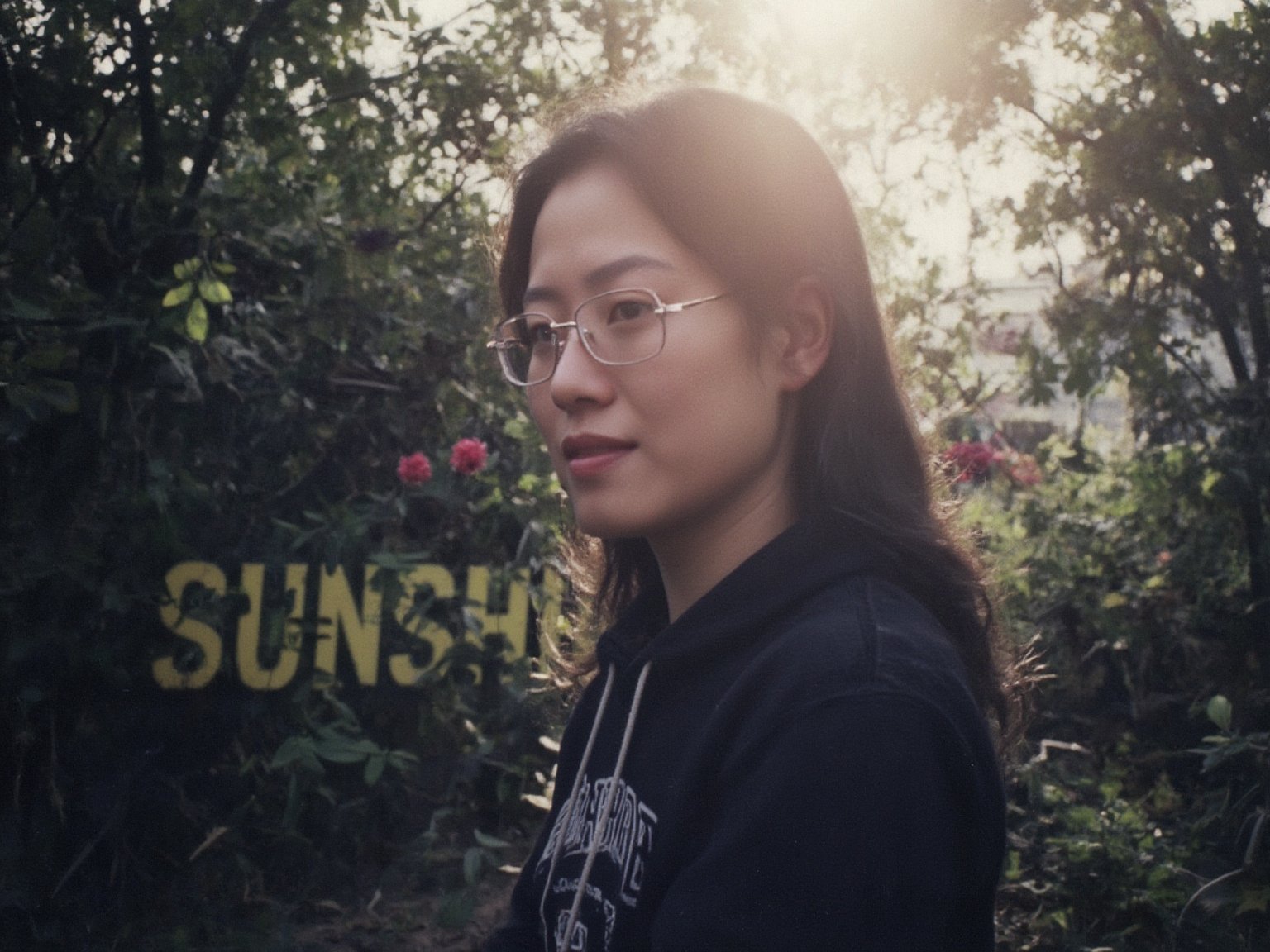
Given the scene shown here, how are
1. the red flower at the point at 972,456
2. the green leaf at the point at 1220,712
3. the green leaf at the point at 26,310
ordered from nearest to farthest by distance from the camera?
the green leaf at the point at 26,310, the green leaf at the point at 1220,712, the red flower at the point at 972,456

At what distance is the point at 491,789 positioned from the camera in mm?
3811

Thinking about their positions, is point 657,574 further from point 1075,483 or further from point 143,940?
point 1075,483

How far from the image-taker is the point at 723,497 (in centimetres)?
130

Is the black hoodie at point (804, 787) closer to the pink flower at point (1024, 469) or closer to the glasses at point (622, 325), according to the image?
the glasses at point (622, 325)

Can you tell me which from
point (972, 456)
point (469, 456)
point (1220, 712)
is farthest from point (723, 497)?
point (972, 456)

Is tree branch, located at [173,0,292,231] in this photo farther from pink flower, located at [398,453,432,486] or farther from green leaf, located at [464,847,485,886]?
green leaf, located at [464,847,485,886]

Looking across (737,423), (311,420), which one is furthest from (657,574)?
(311,420)

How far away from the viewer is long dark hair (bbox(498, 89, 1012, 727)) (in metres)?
1.27

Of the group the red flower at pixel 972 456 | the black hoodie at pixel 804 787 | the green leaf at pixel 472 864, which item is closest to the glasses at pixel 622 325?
the black hoodie at pixel 804 787

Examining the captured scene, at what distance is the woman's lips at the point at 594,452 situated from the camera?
4.19 ft

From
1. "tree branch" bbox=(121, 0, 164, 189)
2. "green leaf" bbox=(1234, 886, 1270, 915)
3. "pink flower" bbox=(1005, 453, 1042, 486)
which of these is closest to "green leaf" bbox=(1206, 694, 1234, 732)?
"green leaf" bbox=(1234, 886, 1270, 915)

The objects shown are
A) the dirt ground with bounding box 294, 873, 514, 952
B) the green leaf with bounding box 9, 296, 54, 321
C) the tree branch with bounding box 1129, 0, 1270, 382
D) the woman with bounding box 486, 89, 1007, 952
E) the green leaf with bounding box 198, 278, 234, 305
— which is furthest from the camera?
the dirt ground with bounding box 294, 873, 514, 952

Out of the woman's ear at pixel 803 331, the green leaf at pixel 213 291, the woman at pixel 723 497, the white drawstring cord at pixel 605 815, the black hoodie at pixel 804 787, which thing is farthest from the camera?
the green leaf at pixel 213 291

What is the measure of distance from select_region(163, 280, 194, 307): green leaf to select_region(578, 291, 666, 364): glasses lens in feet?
6.33
